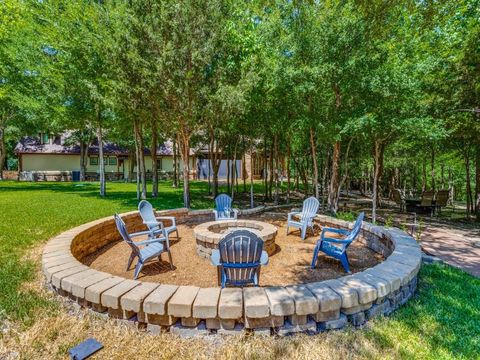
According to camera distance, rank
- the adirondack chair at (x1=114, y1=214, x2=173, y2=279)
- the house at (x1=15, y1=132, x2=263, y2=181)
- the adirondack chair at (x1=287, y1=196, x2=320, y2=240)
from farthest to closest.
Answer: the house at (x1=15, y1=132, x2=263, y2=181) → the adirondack chair at (x1=287, y1=196, x2=320, y2=240) → the adirondack chair at (x1=114, y1=214, x2=173, y2=279)

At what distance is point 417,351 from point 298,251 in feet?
9.85

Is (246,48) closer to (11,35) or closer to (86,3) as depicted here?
(86,3)

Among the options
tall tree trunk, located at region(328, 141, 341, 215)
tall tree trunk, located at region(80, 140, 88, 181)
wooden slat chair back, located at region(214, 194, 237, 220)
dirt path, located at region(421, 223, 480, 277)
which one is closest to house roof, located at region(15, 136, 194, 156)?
tall tree trunk, located at region(80, 140, 88, 181)

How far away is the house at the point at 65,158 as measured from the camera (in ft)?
85.7

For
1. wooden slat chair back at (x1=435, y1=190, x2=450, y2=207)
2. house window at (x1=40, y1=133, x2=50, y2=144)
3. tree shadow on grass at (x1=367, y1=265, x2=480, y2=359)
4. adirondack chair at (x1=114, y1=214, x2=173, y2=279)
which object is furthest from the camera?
house window at (x1=40, y1=133, x2=50, y2=144)

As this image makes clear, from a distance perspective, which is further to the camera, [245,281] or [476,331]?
[245,281]

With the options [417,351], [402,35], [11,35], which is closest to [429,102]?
[402,35]

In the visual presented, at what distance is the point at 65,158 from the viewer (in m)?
Result: 27.4

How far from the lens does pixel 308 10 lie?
266 inches

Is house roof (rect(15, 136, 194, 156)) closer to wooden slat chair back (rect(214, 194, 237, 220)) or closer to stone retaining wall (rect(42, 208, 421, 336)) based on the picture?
wooden slat chair back (rect(214, 194, 237, 220))

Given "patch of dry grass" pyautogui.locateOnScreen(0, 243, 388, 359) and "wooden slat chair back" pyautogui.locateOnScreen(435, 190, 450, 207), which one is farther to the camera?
"wooden slat chair back" pyautogui.locateOnScreen(435, 190, 450, 207)

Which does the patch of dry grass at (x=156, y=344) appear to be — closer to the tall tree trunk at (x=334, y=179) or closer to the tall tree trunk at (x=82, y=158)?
the tall tree trunk at (x=334, y=179)

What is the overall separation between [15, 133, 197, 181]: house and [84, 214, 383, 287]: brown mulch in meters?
20.3

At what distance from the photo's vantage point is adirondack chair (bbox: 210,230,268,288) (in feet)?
10.7
